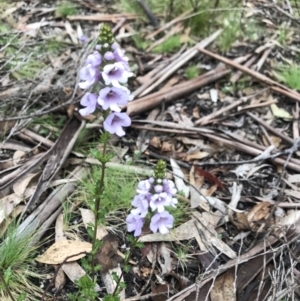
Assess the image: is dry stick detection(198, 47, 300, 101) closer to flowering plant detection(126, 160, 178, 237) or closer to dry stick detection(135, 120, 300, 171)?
dry stick detection(135, 120, 300, 171)

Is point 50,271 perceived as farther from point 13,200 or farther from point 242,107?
point 242,107

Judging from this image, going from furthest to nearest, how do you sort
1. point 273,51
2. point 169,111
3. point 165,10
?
point 165,10 → point 273,51 → point 169,111

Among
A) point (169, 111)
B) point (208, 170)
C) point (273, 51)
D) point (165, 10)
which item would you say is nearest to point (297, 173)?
A: point (208, 170)

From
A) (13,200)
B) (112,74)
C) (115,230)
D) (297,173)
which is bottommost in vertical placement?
(297,173)

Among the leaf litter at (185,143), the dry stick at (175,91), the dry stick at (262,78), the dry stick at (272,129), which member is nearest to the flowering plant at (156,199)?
the leaf litter at (185,143)

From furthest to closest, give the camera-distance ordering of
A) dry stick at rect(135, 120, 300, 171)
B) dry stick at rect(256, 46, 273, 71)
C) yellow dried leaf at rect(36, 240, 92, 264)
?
dry stick at rect(256, 46, 273, 71) → dry stick at rect(135, 120, 300, 171) → yellow dried leaf at rect(36, 240, 92, 264)

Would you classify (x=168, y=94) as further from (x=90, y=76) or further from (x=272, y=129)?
(x=90, y=76)

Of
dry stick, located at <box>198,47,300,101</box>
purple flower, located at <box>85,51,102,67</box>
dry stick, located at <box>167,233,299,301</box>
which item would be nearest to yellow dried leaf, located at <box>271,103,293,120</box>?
dry stick, located at <box>198,47,300,101</box>

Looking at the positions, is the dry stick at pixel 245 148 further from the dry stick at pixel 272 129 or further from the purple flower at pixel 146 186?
the purple flower at pixel 146 186
